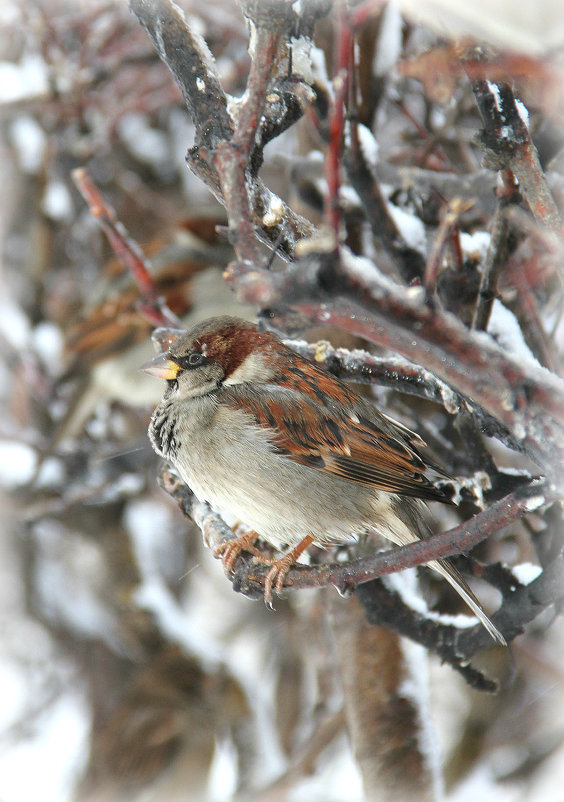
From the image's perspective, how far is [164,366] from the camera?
6.66 ft

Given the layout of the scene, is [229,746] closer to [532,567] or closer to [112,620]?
[112,620]

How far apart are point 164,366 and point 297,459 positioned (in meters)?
0.45

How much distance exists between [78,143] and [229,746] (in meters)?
2.79

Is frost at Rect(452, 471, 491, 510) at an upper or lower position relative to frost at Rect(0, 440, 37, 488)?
upper

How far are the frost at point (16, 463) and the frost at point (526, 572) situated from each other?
227 centimetres

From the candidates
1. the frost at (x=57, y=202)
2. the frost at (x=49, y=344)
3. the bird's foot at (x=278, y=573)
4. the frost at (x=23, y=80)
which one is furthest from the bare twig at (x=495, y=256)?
the frost at (x=57, y=202)

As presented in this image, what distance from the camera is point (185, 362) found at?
6.66 feet

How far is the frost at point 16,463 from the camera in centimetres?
337

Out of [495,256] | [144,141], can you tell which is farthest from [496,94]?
[144,141]

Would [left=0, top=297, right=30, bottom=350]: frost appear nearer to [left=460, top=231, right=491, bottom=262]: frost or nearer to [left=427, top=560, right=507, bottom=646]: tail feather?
[left=460, top=231, right=491, bottom=262]: frost

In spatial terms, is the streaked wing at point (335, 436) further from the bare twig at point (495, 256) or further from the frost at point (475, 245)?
the frost at point (475, 245)

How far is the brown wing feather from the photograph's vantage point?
72.1 inches

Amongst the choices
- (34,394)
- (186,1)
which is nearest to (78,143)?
(186,1)

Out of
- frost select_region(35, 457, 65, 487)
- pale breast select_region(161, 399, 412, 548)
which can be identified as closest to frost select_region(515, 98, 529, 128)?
pale breast select_region(161, 399, 412, 548)
